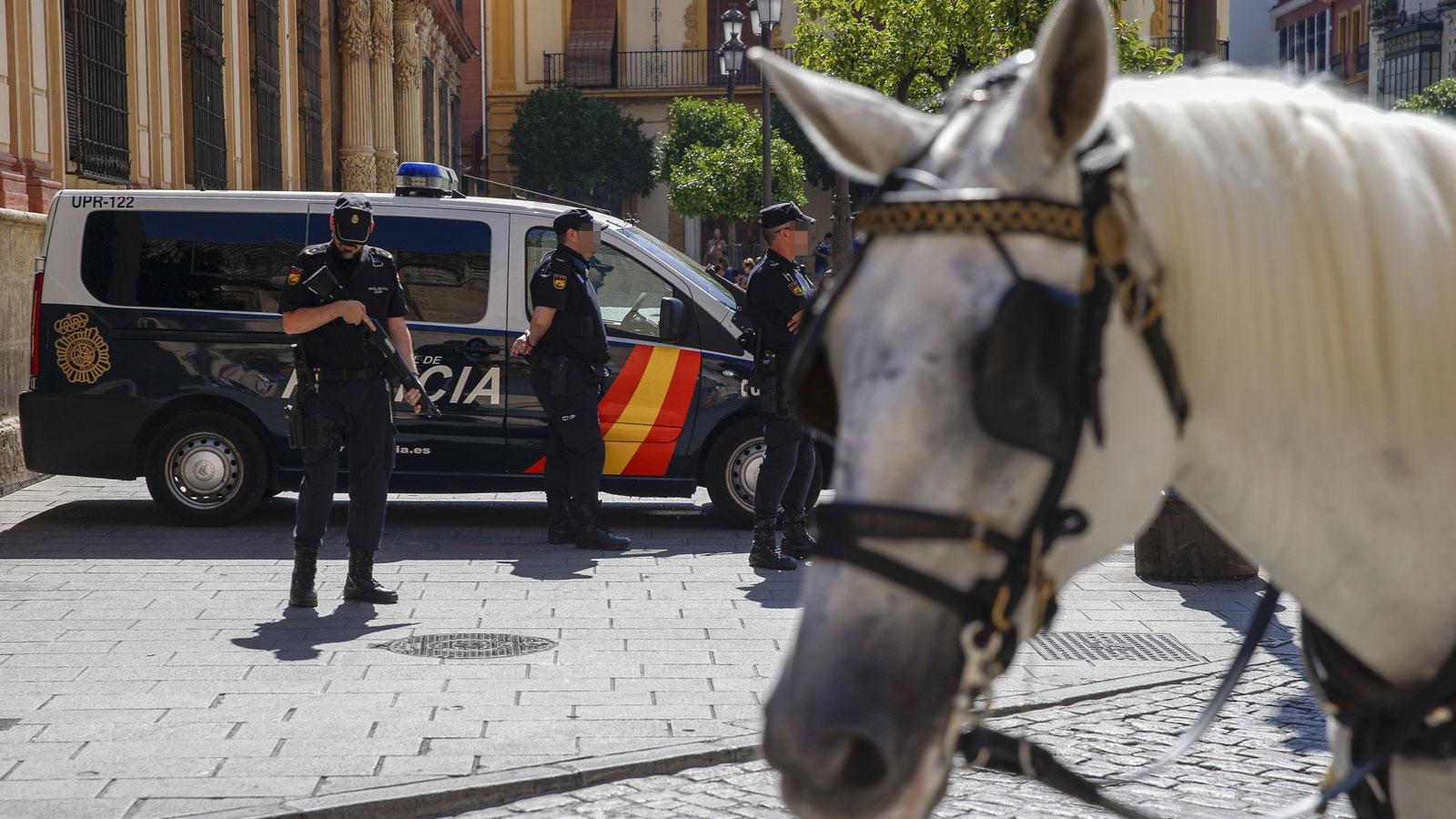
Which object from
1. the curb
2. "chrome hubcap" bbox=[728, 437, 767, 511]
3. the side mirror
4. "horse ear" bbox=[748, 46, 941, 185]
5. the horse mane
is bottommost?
the curb

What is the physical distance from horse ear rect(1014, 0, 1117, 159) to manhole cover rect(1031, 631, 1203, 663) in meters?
5.35

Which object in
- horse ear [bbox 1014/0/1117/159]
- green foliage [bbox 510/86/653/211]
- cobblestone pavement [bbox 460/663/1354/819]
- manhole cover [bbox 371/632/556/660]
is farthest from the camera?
green foliage [bbox 510/86/653/211]

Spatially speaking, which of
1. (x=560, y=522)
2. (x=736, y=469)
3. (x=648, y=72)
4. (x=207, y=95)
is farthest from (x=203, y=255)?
(x=648, y=72)

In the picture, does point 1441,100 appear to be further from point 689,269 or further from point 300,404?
point 300,404

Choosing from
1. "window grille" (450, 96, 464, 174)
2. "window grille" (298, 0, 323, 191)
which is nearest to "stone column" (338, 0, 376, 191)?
"window grille" (298, 0, 323, 191)

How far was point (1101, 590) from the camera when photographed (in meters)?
8.61

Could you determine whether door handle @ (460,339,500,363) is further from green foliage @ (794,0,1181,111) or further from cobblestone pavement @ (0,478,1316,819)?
green foliage @ (794,0,1181,111)

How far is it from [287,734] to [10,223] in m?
8.27

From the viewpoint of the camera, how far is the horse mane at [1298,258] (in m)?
1.74

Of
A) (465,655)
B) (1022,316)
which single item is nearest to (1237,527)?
(1022,316)

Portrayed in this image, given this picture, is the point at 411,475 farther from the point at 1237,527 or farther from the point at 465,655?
the point at 1237,527

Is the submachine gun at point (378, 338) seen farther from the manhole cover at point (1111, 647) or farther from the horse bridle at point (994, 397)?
the horse bridle at point (994, 397)

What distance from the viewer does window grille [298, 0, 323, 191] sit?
87.1 feet

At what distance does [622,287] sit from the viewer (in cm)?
1070
